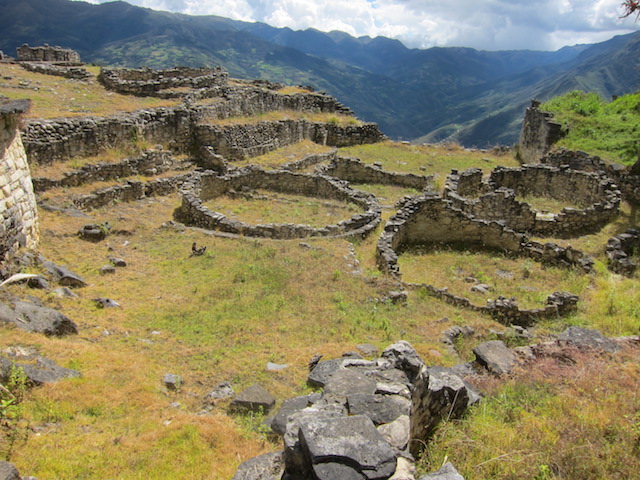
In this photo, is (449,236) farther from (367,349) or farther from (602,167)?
(602,167)

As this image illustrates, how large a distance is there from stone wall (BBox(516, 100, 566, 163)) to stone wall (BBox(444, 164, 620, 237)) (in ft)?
24.7

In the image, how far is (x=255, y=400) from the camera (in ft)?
23.4

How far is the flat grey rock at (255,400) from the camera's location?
7047mm

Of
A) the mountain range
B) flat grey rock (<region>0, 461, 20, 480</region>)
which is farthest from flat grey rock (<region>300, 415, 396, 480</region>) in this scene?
the mountain range

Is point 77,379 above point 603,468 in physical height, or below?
below

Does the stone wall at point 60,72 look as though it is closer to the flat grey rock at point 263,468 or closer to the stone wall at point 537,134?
the stone wall at point 537,134

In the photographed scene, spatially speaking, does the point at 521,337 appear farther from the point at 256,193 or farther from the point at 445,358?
the point at 256,193

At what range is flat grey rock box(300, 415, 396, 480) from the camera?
4.29 meters

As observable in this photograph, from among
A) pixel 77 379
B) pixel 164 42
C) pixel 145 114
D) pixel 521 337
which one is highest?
pixel 164 42

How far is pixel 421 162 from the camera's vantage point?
95.7 feet

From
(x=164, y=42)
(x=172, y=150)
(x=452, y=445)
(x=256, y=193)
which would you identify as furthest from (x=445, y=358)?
(x=164, y=42)

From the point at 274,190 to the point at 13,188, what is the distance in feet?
42.0

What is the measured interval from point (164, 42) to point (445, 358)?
18666cm

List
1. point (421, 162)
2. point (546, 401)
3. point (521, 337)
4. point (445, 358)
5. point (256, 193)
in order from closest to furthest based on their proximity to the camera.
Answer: point (546, 401), point (445, 358), point (521, 337), point (256, 193), point (421, 162)
